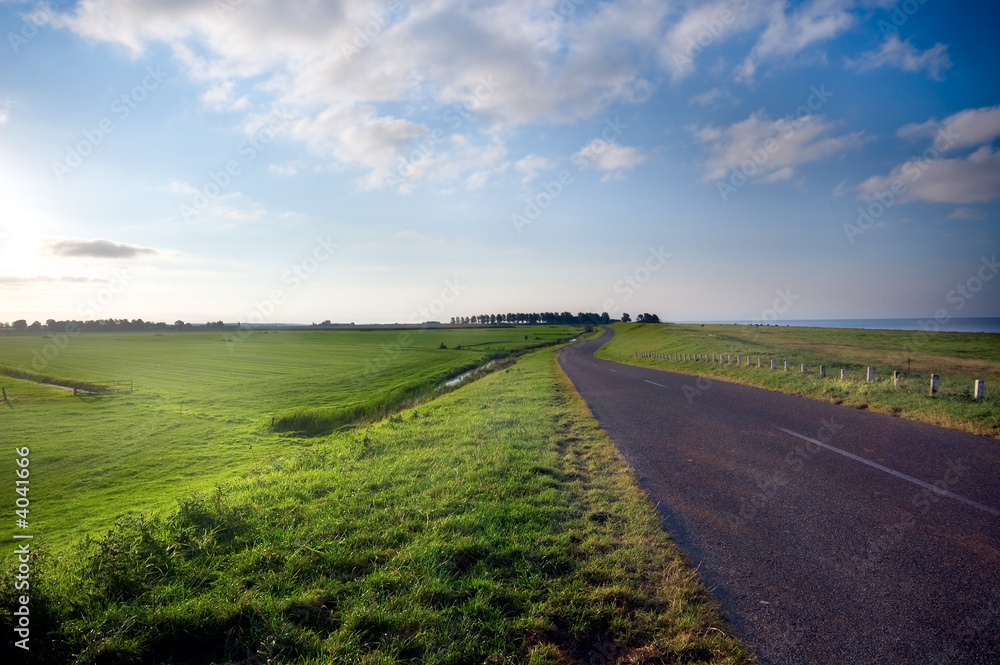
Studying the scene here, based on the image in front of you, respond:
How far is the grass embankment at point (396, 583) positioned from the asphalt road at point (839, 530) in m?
0.53

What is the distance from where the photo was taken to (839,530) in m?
4.96

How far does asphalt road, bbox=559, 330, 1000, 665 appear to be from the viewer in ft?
10.7

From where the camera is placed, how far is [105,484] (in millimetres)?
13156

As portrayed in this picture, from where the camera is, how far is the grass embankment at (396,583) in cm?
340

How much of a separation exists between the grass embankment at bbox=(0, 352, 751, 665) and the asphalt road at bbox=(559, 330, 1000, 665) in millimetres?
530

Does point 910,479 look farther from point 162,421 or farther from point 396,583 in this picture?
point 162,421

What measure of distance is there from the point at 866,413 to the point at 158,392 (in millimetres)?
38983

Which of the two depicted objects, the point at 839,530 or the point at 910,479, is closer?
the point at 839,530

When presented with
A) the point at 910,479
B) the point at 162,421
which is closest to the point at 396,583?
the point at 910,479

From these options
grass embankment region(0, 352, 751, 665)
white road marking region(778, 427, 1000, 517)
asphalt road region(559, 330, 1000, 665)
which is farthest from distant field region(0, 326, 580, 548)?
white road marking region(778, 427, 1000, 517)

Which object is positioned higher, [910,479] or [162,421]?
[910,479]

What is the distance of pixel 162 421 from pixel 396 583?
23.9 metres

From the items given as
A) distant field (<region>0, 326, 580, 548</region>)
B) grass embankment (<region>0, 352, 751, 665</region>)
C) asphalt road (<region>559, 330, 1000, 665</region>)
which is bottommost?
distant field (<region>0, 326, 580, 548</region>)

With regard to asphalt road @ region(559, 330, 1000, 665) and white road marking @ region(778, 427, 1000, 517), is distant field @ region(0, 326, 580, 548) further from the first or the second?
white road marking @ region(778, 427, 1000, 517)
